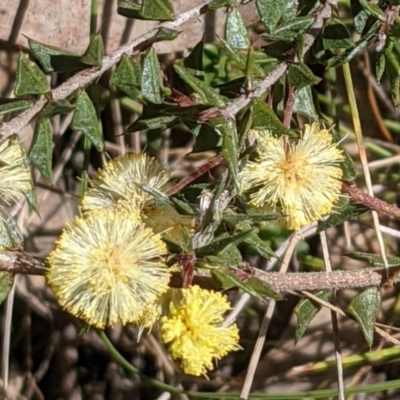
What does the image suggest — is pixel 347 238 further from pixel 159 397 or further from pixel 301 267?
pixel 159 397

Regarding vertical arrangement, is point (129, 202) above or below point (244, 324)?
above

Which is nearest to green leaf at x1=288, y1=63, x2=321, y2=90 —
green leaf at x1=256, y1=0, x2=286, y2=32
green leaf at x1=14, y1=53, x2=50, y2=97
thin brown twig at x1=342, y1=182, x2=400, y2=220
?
green leaf at x1=256, y1=0, x2=286, y2=32

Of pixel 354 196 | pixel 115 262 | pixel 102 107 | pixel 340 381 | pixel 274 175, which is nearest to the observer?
pixel 115 262

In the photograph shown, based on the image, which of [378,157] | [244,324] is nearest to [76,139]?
[244,324]

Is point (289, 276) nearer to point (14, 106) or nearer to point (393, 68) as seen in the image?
point (393, 68)

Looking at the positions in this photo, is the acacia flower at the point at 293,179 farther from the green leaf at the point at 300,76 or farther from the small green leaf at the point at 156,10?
the small green leaf at the point at 156,10

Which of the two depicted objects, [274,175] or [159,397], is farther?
[159,397]

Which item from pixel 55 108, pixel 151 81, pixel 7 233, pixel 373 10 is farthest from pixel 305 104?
pixel 7 233
